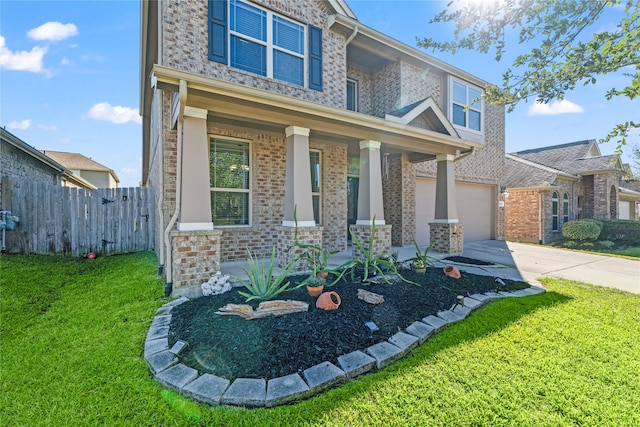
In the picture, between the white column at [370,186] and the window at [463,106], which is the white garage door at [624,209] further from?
the white column at [370,186]

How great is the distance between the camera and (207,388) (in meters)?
2.21

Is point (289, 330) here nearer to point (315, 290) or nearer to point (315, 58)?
point (315, 290)

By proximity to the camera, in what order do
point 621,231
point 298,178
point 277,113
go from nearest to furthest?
point 277,113
point 298,178
point 621,231

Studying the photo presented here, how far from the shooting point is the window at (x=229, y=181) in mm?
6340

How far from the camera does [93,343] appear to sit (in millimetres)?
3033

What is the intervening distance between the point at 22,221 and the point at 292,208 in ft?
21.5

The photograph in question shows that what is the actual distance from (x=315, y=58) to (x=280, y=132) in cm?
255

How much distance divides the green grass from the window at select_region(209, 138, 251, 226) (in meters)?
2.58

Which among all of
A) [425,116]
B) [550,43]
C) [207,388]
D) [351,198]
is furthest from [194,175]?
[425,116]

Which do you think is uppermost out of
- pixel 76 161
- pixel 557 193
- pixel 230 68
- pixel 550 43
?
pixel 76 161

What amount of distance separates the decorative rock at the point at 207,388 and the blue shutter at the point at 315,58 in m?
6.70

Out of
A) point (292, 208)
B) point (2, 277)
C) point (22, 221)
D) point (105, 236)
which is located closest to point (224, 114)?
point (292, 208)

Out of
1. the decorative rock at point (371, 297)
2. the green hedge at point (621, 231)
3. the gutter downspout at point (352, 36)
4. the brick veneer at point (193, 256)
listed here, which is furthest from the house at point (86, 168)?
the green hedge at point (621, 231)

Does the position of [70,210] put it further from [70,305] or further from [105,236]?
[70,305]
